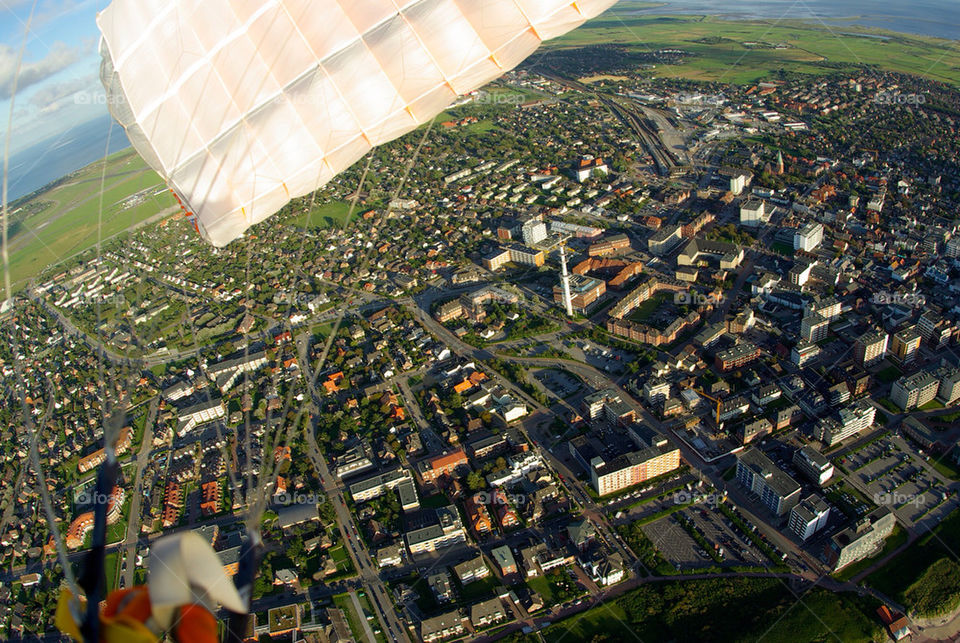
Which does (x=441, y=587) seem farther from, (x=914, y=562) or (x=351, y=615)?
(x=914, y=562)

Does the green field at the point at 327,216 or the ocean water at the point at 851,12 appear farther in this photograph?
the ocean water at the point at 851,12

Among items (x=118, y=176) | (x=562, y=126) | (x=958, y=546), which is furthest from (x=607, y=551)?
(x=118, y=176)

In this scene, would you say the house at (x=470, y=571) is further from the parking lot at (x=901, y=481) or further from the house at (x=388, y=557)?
the parking lot at (x=901, y=481)

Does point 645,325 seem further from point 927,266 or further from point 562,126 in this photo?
point 562,126

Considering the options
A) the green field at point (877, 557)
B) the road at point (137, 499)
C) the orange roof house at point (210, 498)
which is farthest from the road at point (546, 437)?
the road at point (137, 499)

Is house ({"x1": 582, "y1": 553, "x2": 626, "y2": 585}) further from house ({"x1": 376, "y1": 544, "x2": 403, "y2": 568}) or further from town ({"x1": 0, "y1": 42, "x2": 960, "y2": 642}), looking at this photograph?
house ({"x1": 376, "y1": 544, "x2": 403, "y2": 568})

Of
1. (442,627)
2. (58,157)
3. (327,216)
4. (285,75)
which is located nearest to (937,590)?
(442,627)

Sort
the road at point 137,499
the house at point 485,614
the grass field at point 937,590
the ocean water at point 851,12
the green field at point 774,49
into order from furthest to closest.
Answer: the ocean water at point 851,12, the green field at point 774,49, the road at point 137,499, the house at point 485,614, the grass field at point 937,590

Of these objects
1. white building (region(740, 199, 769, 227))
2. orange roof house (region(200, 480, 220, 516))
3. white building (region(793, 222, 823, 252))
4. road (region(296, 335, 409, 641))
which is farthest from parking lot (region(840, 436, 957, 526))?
orange roof house (region(200, 480, 220, 516))
